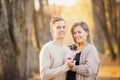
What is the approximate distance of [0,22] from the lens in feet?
37.2

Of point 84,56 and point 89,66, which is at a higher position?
point 84,56

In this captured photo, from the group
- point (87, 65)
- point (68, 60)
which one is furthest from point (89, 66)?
point (68, 60)

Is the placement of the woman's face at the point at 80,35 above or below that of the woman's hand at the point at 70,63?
above

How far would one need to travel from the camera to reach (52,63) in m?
5.59

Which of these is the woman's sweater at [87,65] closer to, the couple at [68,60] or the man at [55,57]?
the couple at [68,60]

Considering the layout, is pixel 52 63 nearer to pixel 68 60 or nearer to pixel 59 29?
pixel 68 60

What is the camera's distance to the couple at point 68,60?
5402 mm

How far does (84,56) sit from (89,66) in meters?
0.15

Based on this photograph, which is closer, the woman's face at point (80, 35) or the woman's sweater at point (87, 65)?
the woman's sweater at point (87, 65)

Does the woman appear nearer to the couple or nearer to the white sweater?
the couple

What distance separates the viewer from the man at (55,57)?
5.52m

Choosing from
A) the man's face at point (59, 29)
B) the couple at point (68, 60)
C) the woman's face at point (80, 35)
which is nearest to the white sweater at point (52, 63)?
the couple at point (68, 60)

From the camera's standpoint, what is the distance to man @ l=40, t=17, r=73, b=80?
552 cm

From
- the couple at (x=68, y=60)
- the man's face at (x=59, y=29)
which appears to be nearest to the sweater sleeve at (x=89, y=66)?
the couple at (x=68, y=60)
